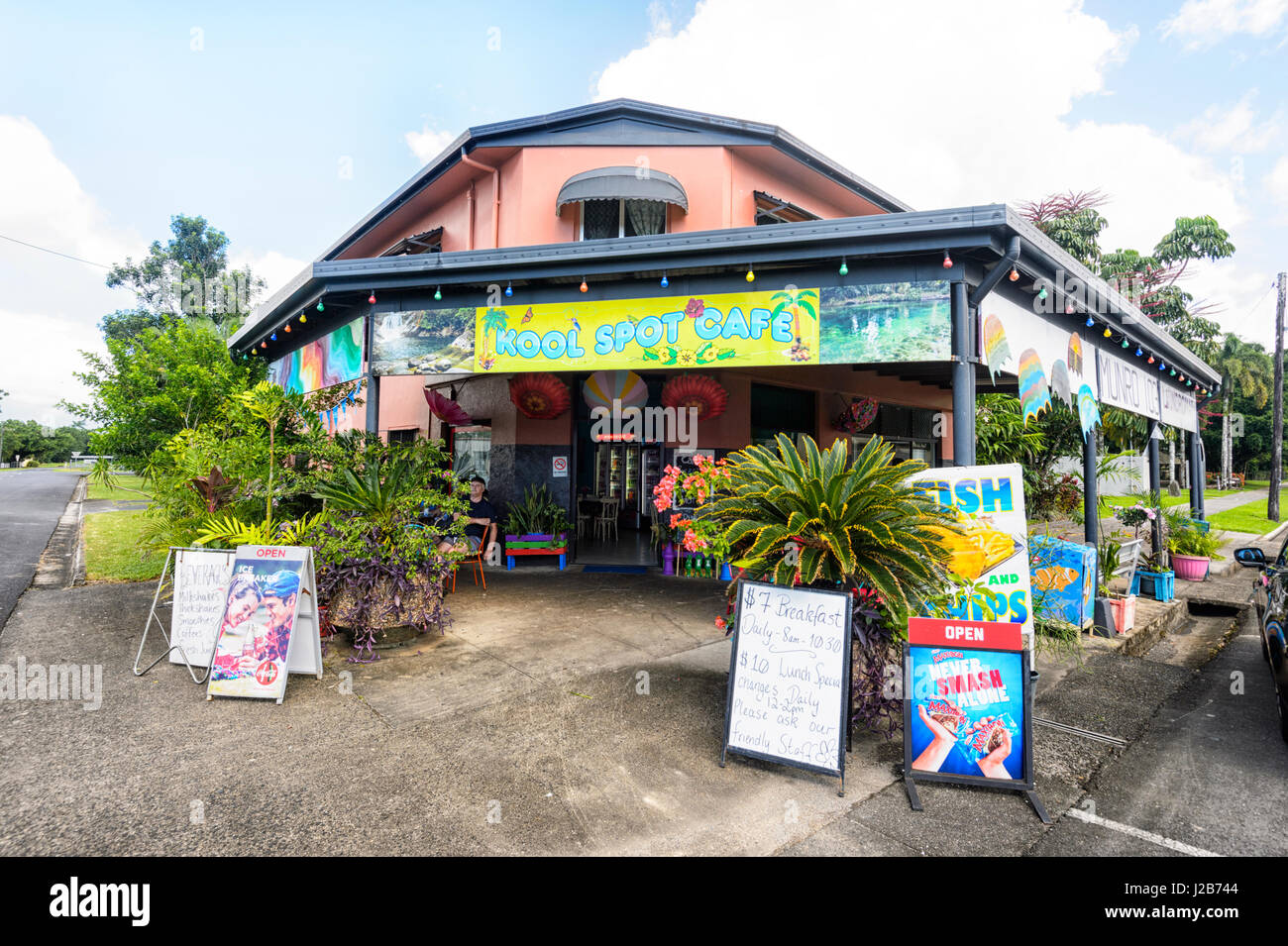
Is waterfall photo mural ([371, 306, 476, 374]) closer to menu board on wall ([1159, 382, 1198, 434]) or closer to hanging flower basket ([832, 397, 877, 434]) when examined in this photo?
hanging flower basket ([832, 397, 877, 434])

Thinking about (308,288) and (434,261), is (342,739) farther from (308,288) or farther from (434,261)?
(308,288)

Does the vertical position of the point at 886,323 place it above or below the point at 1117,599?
above

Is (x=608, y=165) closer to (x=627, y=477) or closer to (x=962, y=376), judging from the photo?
(x=627, y=477)

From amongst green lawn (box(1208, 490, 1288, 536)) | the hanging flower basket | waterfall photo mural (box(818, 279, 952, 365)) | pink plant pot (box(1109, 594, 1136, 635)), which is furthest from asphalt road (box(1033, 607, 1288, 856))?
green lawn (box(1208, 490, 1288, 536))

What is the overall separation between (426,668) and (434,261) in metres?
4.14

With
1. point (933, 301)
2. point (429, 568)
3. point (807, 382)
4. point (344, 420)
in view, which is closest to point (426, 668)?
point (429, 568)

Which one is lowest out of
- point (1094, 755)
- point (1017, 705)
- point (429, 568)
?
point (1094, 755)

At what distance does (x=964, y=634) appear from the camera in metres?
3.30

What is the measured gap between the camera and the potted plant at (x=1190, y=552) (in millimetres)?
9703

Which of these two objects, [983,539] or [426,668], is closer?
[983,539]

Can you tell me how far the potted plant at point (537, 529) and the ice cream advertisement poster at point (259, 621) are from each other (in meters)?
4.95

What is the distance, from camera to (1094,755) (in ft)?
12.3

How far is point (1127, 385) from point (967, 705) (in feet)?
27.8
